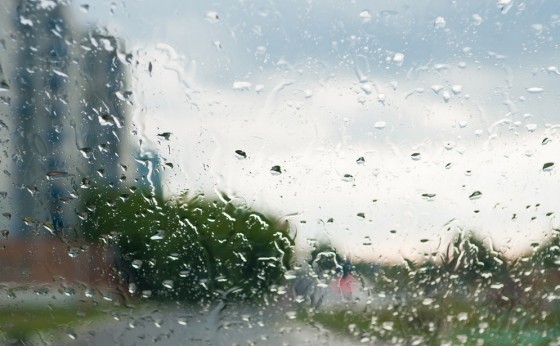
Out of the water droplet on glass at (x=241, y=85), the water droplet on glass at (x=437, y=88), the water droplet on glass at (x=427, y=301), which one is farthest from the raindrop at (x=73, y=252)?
the water droplet on glass at (x=437, y=88)

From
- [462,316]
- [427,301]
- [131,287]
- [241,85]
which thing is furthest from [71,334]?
[462,316]

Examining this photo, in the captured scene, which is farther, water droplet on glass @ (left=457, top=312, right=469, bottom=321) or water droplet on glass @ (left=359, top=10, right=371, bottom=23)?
water droplet on glass @ (left=457, top=312, right=469, bottom=321)

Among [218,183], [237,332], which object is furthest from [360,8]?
[237,332]

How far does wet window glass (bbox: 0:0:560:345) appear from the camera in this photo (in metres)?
2.45

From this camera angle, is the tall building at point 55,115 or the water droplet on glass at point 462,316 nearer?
the tall building at point 55,115

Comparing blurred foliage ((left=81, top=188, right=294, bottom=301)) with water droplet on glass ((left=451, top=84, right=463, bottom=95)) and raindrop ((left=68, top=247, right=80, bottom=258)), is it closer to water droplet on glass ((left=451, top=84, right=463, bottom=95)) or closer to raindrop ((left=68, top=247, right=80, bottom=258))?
raindrop ((left=68, top=247, right=80, bottom=258))

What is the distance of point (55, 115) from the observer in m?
2.51

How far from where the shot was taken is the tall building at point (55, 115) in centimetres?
244

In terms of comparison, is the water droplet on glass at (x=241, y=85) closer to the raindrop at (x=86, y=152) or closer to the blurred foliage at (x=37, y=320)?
the raindrop at (x=86, y=152)

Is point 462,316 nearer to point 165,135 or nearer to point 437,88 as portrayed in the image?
point 437,88

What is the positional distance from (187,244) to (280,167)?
43cm

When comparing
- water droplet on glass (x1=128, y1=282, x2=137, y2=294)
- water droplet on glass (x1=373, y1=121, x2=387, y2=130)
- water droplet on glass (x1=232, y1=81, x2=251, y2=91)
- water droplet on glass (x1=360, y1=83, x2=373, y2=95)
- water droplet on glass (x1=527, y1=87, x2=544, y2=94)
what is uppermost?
water droplet on glass (x1=527, y1=87, x2=544, y2=94)

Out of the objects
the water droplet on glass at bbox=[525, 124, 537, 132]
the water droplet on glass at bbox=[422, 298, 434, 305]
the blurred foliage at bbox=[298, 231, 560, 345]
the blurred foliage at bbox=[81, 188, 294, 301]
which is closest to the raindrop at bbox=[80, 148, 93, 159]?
the blurred foliage at bbox=[81, 188, 294, 301]

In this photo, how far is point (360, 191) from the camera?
2514 mm
